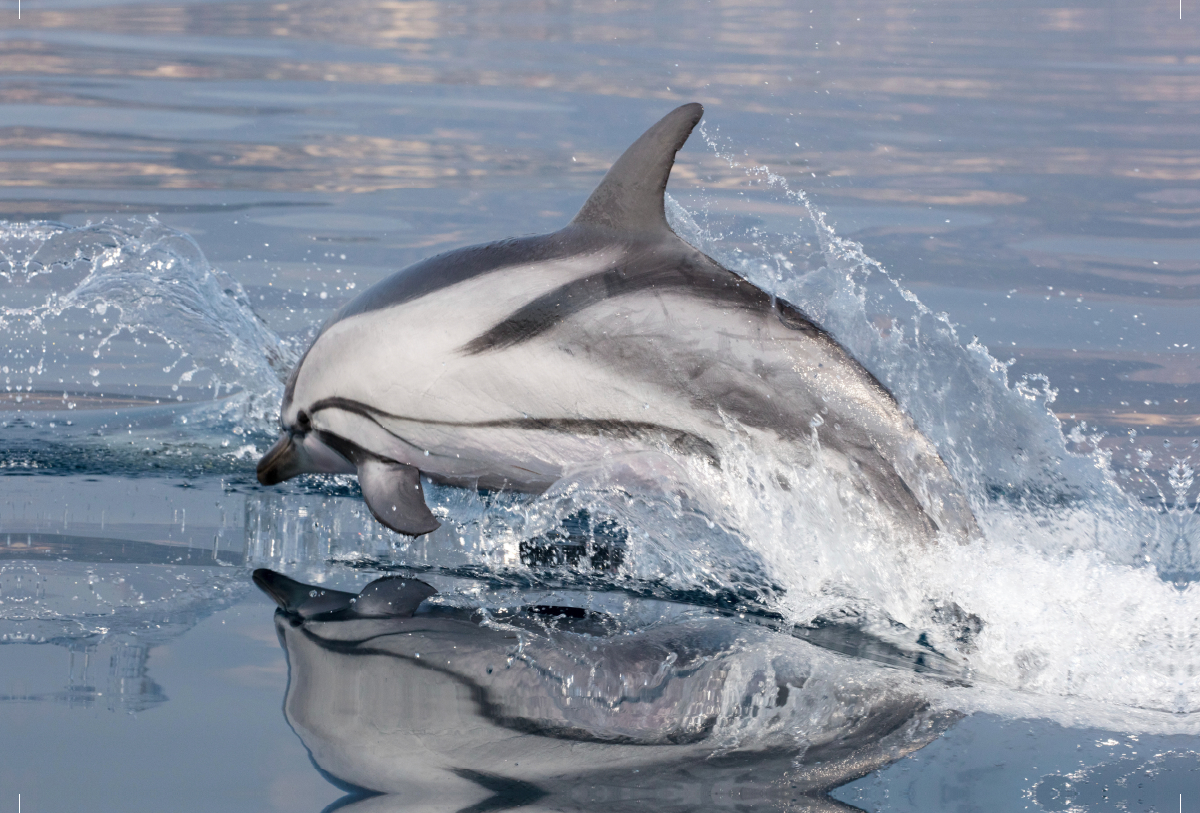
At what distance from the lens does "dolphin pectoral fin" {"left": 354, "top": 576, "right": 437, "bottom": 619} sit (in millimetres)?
4328

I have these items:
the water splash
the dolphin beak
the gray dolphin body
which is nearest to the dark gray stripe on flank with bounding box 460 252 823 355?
the gray dolphin body

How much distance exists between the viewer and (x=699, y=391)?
15.1ft

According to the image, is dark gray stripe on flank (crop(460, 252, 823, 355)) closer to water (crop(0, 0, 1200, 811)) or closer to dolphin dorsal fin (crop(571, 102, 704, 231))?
dolphin dorsal fin (crop(571, 102, 704, 231))

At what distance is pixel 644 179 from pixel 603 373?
0.75 metres

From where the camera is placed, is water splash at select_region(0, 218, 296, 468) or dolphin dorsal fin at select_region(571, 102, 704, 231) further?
water splash at select_region(0, 218, 296, 468)

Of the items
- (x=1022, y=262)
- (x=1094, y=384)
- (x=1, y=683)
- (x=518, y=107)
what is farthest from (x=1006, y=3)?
(x=1, y=683)

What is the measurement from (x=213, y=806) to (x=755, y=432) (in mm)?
2276

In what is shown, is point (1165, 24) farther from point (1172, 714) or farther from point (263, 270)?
point (1172, 714)

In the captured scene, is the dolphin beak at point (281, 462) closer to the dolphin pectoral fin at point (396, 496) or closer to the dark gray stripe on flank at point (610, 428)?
the dolphin pectoral fin at point (396, 496)

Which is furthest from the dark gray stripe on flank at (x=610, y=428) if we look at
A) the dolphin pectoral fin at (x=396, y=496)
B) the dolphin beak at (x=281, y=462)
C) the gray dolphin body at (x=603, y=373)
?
the dolphin beak at (x=281, y=462)

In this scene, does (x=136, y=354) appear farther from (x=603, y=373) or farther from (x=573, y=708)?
(x=573, y=708)

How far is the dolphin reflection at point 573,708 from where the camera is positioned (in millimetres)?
3246

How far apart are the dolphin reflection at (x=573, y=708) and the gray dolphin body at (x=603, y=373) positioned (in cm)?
74

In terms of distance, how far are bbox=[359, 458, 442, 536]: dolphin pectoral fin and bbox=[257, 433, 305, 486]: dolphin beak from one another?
400mm
